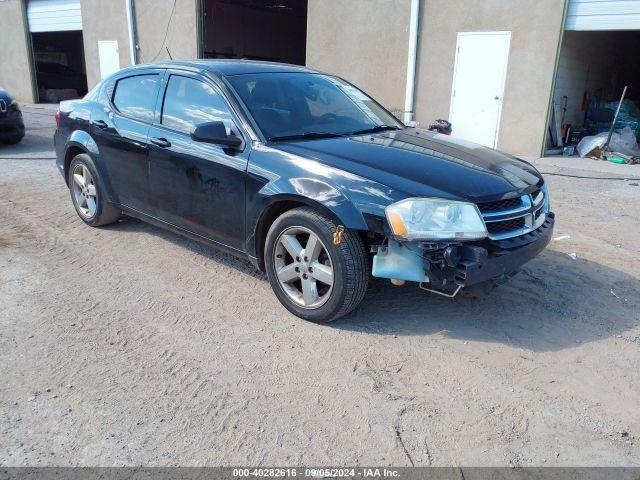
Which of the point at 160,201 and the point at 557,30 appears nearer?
the point at 160,201

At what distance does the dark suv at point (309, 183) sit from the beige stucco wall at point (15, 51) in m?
19.8

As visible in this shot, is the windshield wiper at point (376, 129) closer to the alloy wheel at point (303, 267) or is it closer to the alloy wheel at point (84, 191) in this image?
the alloy wheel at point (303, 267)

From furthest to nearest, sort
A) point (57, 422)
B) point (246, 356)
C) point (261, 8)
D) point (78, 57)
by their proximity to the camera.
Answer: point (78, 57) < point (261, 8) < point (246, 356) < point (57, 422)

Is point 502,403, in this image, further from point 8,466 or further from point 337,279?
point 8,466

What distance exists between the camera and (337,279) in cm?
346

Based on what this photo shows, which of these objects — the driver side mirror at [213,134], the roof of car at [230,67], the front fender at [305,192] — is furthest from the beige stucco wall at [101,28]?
the front fender at [305,192]

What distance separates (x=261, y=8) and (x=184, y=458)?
25.5 m

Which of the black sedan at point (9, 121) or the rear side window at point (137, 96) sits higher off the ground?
the rear side window at point (137, 96)

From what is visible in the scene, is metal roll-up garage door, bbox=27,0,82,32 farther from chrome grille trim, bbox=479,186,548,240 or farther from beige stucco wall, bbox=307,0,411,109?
chrome grille trim, bbox=479,186,548,240

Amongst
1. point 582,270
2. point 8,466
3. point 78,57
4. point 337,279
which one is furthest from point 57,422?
point 78,57

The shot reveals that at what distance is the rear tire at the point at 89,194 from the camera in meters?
5.33

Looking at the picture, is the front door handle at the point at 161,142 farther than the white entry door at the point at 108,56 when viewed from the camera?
No

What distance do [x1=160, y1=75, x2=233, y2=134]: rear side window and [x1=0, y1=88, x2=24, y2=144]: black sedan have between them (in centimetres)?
736

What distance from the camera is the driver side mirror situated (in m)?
3.76
